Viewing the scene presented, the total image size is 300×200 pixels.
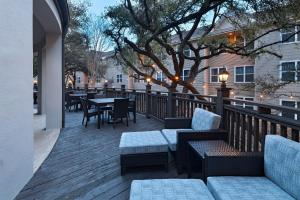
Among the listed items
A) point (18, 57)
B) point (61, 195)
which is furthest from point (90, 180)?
point (18, 57)

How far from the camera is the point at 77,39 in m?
17.0

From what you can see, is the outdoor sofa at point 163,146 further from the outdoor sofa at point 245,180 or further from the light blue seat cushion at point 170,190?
the light blue seat cushion at point 170,190

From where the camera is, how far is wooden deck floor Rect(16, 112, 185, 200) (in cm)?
304

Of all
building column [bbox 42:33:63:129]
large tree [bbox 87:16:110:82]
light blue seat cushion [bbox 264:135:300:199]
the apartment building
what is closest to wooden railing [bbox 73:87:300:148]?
light blue seat cushion [bbox 264:135:300:199]

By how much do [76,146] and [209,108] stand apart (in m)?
2.69

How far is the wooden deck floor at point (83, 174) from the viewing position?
9.97 feet

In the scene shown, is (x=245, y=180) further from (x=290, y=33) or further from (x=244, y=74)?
(x=244, y=74)

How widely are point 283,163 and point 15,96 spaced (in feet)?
8.90

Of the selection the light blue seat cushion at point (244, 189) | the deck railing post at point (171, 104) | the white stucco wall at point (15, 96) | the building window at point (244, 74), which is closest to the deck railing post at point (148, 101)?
the deck railing post at point (171, 104)

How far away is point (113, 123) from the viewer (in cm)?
742

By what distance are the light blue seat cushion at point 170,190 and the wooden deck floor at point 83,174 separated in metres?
0.89

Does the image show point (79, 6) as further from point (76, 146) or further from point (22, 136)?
point (22, 136)

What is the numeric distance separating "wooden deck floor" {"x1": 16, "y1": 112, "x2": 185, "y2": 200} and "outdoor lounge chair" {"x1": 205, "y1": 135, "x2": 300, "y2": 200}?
3.98 feet

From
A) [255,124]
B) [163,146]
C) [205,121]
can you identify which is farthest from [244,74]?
[163,146]
